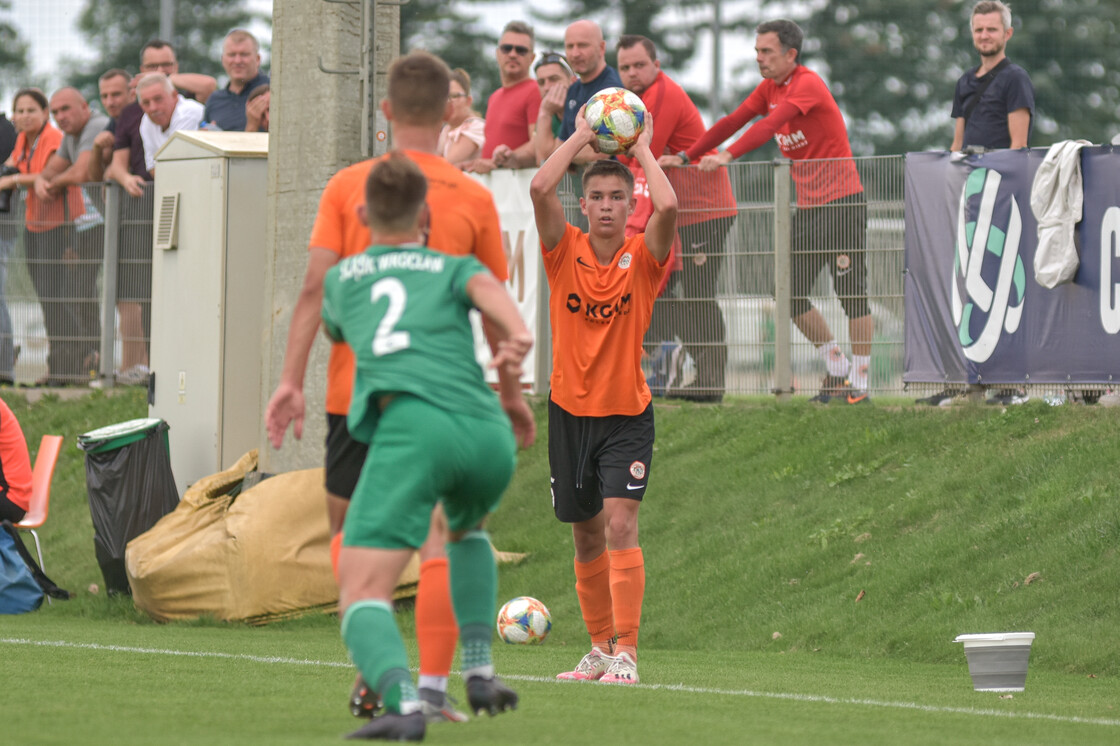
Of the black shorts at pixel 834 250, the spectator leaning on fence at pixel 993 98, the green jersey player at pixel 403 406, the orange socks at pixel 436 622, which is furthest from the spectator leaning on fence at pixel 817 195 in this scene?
the green jersey player at pixel 403 406

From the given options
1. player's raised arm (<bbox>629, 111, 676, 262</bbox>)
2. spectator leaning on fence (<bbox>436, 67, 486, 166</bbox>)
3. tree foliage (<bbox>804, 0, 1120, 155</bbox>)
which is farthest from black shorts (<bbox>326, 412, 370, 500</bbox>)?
tree foliage (<bbox>804, 0, 1120, 155</bbox>)

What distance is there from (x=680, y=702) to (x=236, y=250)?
7.45m

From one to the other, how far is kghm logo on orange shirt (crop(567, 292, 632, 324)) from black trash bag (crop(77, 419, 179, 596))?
18.7 ft

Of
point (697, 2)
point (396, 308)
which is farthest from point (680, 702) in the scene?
point (697, 2)

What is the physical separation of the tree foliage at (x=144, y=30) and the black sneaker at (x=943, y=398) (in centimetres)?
4378

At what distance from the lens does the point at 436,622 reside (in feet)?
18.8

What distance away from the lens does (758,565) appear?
1118 cm

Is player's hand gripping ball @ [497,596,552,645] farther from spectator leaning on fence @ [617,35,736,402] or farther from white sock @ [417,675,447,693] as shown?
white sock @ [417,675,447,693]

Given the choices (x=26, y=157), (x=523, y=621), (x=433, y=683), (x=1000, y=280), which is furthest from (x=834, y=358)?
(x=26, y=157)

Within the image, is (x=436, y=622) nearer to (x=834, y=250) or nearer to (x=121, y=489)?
(x=121, y=489)

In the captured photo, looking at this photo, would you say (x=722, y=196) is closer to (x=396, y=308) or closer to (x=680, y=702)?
(x=680, y=702)

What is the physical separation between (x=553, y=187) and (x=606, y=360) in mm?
859

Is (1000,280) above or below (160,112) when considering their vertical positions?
below

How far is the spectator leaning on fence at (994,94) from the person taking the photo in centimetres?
1293
